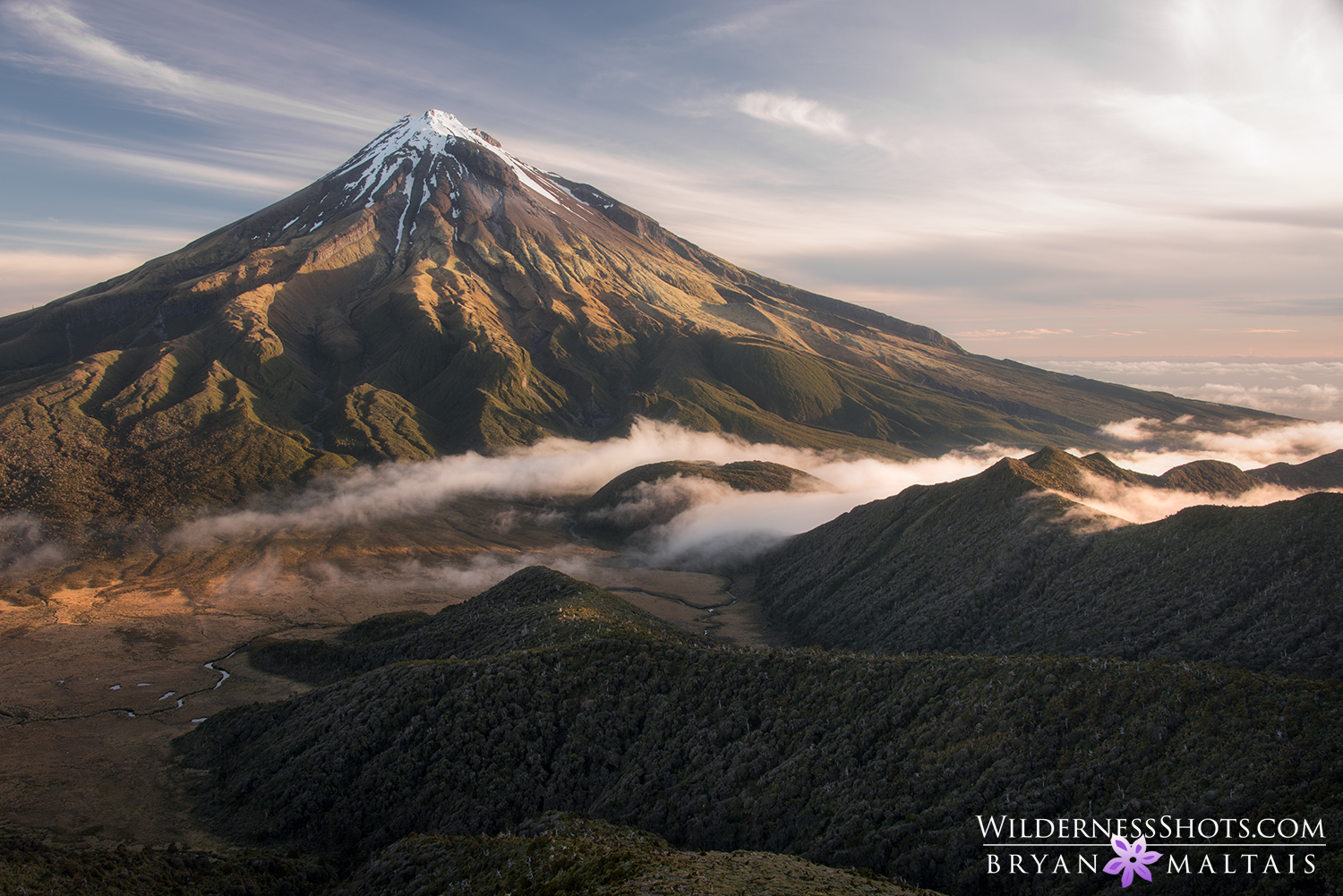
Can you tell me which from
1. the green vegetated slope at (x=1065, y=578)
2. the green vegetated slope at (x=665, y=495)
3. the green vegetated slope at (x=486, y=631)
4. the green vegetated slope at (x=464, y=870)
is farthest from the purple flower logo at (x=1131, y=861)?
the green vegetated slope at (x=665, y=495)

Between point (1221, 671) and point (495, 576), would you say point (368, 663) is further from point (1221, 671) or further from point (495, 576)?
point (1221, 671)

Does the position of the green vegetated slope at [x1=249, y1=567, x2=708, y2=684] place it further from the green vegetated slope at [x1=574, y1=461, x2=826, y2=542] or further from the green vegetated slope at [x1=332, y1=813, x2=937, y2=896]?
the green vegetated slope at [x1=574, y1=461, x2=826, y2=542]

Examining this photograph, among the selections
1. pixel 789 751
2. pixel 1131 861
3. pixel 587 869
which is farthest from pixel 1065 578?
pixel 587 869

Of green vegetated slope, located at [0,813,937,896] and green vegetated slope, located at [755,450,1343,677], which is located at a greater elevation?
green vegetated slope, located at [755,450,1343,677]

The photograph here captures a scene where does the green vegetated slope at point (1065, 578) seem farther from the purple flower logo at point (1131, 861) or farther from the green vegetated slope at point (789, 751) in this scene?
the purple flower logo at point (1131, 861)

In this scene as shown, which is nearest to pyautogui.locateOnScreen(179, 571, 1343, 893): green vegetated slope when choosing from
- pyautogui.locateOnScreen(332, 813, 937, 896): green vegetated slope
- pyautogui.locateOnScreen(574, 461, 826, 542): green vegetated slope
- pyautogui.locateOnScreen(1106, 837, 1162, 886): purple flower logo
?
pyautogui.locateOnScreen(1106, 837, 1162, 886): purple flower logo

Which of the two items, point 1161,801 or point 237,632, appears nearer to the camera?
point 1161,801

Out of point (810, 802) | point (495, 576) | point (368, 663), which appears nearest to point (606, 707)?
point (810, 802)
